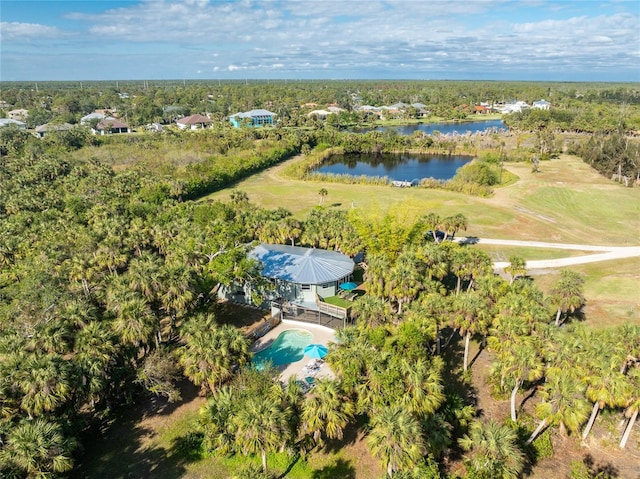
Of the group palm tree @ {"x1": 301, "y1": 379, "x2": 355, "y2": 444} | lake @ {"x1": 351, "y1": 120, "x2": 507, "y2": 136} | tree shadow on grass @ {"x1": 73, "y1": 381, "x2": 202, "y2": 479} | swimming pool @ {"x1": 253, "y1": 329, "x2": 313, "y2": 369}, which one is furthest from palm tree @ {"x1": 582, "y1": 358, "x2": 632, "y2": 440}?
lake @ {"x1": 351, "y1": 120, "x2": 507, "y2": 136}

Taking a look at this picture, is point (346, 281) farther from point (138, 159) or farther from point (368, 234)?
point (138, 159)

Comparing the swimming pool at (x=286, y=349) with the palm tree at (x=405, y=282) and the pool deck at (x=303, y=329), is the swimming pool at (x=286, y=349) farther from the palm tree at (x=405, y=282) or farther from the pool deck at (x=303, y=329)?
the palm tree at (x=405, y=282)

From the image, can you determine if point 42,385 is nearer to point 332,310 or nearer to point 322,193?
point 332,310

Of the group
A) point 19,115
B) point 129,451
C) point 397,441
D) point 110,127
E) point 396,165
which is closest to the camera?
point 397,441

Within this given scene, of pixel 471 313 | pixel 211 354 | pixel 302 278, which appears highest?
pixel 471 313

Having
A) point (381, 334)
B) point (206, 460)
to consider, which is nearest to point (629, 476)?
point (381, 334)

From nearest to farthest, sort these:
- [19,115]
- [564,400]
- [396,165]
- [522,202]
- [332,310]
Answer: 1. [564,400]
2. [332,310]
3. [522,202]
4. [396,165]
5. [19,115]

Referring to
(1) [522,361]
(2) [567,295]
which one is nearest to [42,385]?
(1) [522,361]
